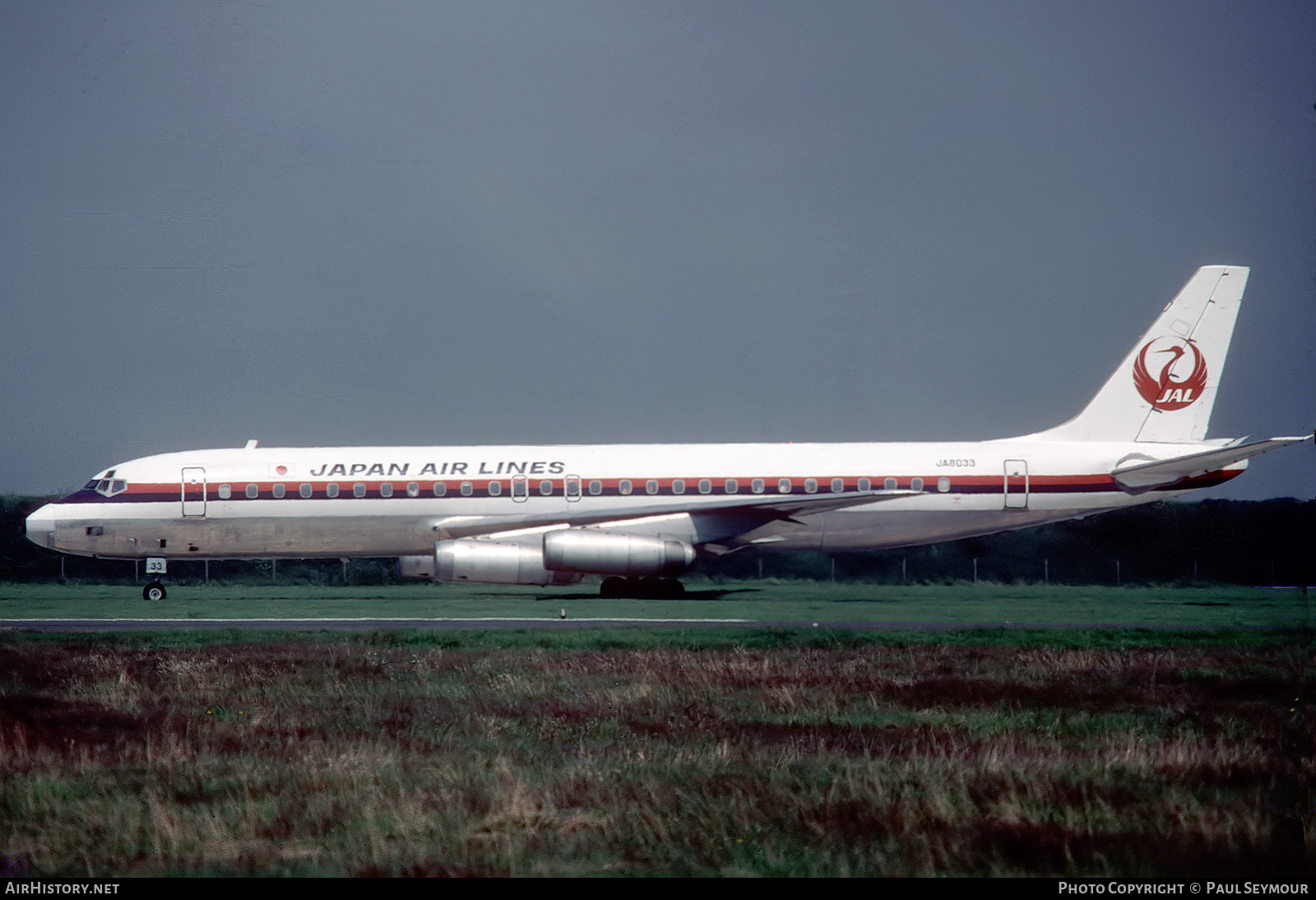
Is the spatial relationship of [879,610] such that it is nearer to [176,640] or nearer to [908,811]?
[176,640]

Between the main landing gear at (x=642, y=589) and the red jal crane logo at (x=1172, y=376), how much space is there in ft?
42.4

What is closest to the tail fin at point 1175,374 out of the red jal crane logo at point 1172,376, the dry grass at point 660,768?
the red jal crane logo at point 1172,376

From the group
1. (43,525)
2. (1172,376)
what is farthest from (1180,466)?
(43,525)

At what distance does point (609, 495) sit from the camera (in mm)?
30750

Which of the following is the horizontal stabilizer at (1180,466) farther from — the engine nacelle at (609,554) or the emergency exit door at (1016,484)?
the engine nacelle at (609,554)

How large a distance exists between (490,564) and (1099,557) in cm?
2051

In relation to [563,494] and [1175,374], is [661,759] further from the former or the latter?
[1175,374]

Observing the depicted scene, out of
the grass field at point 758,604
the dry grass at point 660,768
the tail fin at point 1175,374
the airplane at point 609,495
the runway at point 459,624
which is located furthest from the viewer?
the tail fin at point 1175,374

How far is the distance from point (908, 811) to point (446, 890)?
10.1 feet

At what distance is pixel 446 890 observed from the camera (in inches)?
246

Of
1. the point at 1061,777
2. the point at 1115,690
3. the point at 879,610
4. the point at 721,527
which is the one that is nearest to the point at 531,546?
the point at 721,527

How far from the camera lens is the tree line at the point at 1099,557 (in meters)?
39.0

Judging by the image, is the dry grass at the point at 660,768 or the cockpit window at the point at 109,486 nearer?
the dry grass at the point at 660,768

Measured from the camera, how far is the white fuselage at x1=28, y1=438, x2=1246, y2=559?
30625 mm
